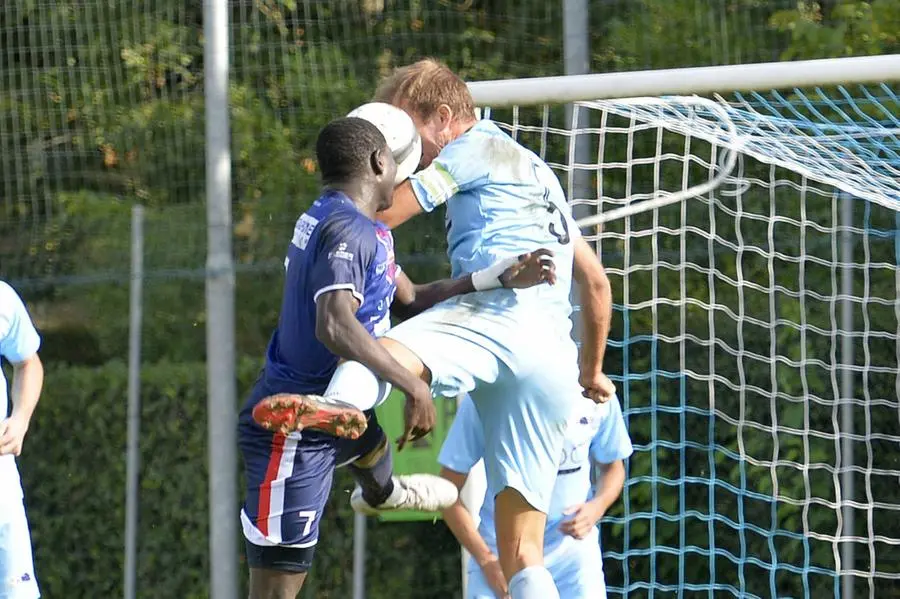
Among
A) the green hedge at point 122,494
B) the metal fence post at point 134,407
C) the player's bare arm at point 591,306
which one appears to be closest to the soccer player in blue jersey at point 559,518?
the player's bare arm at point 591,306

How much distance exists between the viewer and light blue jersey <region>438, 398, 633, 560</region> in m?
5.24

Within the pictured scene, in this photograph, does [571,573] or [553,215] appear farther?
[571,573]

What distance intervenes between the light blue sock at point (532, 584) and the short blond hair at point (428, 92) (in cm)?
130

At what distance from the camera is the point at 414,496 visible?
14.7ft

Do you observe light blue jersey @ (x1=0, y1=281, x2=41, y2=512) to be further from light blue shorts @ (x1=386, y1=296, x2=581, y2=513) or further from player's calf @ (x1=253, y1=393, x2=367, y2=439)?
player's calf @ (x1=253, y1=393, x2=367, y2=439)

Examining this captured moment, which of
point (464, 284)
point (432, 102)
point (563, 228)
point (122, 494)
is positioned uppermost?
point (432, 102)

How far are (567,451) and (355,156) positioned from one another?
1.58 meters

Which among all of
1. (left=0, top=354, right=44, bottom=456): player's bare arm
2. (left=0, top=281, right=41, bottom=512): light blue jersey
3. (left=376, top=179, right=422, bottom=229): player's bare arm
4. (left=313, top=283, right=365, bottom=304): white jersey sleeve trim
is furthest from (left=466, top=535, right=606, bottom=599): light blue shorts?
(left=0, top=281, right=41, bottom=512): light blue jersey

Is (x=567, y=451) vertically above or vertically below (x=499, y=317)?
below

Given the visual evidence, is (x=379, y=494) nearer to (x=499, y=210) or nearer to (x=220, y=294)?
(x=499, y=210)

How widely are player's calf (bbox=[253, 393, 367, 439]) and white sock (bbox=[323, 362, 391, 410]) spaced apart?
0.08m

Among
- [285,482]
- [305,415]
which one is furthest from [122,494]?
[305,415]

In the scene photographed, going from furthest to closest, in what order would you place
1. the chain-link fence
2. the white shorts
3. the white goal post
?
1. the chain-link fence
2. the white goal post
3. the white shorts

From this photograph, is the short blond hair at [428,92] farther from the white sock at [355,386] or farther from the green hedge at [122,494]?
the green hedge at [122,494]
